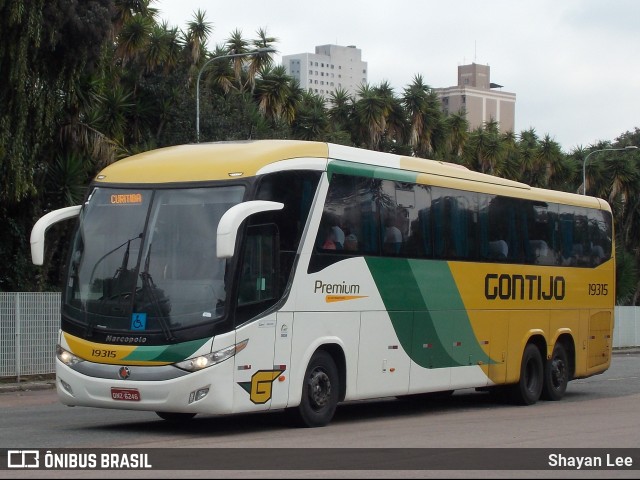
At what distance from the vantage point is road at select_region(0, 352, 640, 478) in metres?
12.8

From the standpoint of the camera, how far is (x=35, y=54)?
24.5 meters

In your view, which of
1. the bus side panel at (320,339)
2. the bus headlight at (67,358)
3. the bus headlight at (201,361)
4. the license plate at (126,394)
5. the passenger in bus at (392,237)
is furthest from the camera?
the passenger in bus at (392,237)

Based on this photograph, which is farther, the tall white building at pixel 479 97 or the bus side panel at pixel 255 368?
the tall white building at pixel 479 97

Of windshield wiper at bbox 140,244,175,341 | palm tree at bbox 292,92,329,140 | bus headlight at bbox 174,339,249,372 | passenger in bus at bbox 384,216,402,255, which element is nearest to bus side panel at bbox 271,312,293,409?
bus headlight at bbox 174,339,249,372

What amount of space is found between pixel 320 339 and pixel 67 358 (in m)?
3.23

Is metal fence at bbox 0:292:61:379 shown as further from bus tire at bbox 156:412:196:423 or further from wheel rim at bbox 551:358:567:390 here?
wheel rim at bbox 551:358:567:390

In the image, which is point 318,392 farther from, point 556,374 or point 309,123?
point 309,123

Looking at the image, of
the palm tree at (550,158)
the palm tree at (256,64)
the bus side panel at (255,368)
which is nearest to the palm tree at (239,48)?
the palm tree at (256,64)

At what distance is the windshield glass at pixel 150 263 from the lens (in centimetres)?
1339

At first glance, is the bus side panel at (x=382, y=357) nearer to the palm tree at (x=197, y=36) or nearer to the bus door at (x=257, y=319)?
the bus door at (x=257, y=319)

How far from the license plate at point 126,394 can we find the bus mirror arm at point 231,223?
2110 millimetres

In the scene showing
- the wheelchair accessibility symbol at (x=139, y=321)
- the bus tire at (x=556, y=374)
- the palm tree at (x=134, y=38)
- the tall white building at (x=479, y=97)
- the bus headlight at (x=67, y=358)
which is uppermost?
the tall white building at (x=479, y=97)

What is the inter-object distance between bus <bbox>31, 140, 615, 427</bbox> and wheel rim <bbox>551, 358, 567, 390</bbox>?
2.84 metres

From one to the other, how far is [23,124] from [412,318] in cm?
1154
